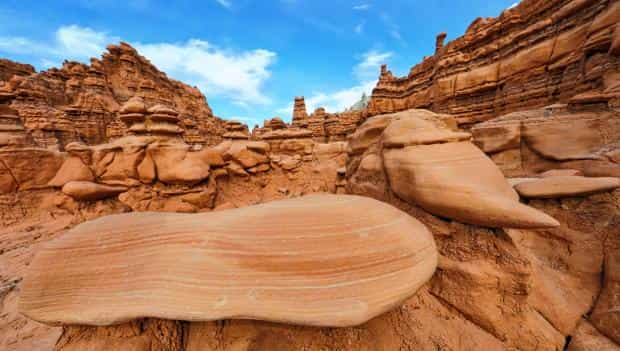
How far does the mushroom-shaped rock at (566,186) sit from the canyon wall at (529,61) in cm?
250

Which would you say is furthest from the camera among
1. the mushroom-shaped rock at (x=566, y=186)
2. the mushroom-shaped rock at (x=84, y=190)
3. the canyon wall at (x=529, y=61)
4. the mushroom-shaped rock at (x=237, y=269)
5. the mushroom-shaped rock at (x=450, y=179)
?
the canyon wall at (x=529, y=61)

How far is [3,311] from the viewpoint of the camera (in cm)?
175

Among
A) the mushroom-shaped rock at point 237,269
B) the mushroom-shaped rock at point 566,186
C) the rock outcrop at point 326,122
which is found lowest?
the mushroom-shaped rock at point 237,269

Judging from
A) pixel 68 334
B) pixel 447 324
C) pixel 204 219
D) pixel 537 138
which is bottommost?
pixel 447 324

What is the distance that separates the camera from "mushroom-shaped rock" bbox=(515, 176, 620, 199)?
1.68m

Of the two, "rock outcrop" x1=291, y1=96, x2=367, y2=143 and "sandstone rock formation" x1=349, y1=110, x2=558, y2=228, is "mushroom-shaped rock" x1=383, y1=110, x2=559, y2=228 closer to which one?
"sandstone rock formation" x1=349, y1=110, x2=558, y2=228

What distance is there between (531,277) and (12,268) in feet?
17.9

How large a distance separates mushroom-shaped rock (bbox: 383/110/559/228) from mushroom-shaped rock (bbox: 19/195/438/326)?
43 cm

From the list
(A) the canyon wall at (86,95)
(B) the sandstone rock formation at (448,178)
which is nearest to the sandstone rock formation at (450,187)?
(B) the sandstone rock formation at (448,178)

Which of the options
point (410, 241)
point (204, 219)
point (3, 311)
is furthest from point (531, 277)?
point (3, 311)

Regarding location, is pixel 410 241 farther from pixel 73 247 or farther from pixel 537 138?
pixel 537 138

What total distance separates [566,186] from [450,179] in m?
1.56

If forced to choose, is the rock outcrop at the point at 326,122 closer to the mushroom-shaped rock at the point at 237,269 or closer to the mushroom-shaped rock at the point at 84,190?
the mushroom-shaped rock at the point at 84,190

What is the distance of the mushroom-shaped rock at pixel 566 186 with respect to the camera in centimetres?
168
